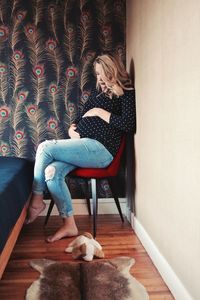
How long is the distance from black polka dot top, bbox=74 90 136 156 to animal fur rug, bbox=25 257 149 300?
1005mm

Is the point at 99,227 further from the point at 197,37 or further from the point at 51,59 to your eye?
the point at 197,37

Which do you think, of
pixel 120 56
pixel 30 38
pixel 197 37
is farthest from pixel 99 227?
pixel 197 37

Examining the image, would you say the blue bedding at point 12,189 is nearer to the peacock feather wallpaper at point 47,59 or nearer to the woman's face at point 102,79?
the peacock feather wallpaper at point 47,59

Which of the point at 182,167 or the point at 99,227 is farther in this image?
the point at 99,227

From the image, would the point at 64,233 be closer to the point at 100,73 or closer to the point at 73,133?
the point at 73,133

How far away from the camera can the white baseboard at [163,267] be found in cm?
173

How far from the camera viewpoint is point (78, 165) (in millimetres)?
2920

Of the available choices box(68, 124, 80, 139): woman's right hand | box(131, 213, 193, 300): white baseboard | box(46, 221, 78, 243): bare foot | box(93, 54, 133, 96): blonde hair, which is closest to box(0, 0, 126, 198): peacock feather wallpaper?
box(68, 124, 80, 139): woman's right hand

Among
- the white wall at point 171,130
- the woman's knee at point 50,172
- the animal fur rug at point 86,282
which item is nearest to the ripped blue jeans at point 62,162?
the woman's knee at point 50,172

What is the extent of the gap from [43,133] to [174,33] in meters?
1.86

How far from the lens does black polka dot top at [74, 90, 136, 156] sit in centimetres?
291

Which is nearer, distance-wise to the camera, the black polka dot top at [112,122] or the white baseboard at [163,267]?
the white baseboard at [163,267]

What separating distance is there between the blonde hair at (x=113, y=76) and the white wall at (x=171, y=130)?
0.78ft

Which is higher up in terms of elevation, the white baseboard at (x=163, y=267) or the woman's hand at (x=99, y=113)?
the woman's hand at (x=99, y=113)
